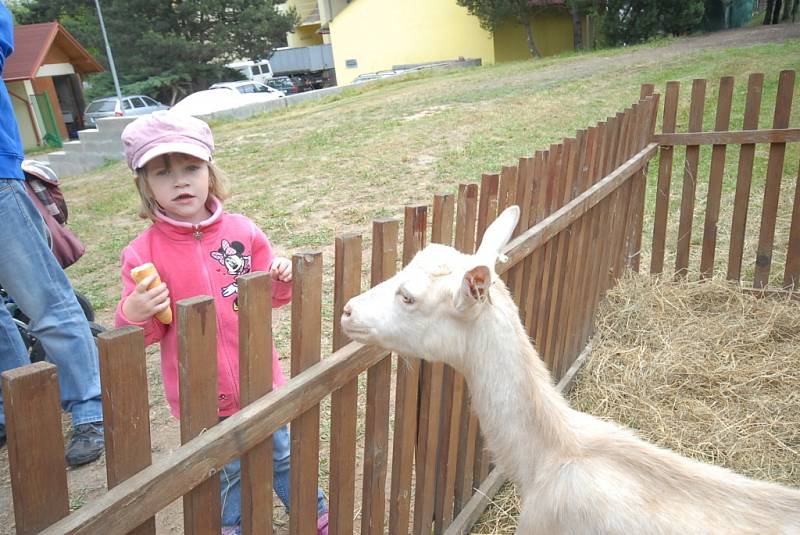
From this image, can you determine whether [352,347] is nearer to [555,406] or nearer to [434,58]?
[555,406]

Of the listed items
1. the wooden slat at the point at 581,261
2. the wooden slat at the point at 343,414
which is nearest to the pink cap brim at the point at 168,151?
the wooden slat at the point at 343,414

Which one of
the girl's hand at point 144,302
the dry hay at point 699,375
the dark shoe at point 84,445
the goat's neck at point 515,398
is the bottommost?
the dry hay at point 699,375

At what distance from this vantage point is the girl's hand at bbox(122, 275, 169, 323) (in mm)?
1969

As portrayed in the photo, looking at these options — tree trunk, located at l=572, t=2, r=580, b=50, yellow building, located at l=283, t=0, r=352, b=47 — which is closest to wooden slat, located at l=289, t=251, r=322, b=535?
tree trunk, located at l=572, t=2, r=580, b=50

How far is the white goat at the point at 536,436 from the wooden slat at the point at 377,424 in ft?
0.33

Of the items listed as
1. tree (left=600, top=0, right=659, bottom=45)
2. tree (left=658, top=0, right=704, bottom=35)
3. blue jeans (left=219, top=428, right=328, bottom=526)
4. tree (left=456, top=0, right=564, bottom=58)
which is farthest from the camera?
tree (left=456, top=0, right=564, bottom=58)

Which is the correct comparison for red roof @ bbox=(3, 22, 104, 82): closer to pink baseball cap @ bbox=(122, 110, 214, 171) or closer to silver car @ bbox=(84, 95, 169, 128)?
silver car @ bbox=(84, 95, 169, 128)

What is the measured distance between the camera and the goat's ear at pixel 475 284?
183cm

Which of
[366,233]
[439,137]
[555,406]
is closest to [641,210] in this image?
[366,233]

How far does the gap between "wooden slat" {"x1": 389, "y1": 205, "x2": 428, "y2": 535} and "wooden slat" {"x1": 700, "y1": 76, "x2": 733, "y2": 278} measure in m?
3.48

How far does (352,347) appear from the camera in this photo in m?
2.04

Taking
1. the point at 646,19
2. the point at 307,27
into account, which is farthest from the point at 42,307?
the point at 307,27

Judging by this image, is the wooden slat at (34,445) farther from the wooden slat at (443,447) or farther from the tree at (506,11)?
the tree at (506,11)

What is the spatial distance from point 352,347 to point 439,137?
27.8 feet
